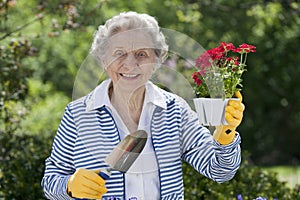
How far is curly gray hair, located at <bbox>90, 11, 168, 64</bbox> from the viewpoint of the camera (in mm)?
2580

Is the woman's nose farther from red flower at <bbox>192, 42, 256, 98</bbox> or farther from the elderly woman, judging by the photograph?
red flower at <bbox>192, 42, 256, 98</bbox>

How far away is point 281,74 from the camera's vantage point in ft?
29.7

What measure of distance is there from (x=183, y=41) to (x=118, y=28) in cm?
32

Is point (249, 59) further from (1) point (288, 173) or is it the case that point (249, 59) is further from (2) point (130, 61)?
(2) point (130, 61)

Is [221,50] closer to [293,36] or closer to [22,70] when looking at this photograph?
[22,70]

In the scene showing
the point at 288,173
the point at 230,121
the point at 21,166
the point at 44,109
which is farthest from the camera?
the point at 288,173

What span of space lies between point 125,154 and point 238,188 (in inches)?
67.0

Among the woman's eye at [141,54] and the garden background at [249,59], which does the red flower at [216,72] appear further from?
the garden background at [249,59]

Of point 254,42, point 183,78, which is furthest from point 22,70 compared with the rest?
point 254,42

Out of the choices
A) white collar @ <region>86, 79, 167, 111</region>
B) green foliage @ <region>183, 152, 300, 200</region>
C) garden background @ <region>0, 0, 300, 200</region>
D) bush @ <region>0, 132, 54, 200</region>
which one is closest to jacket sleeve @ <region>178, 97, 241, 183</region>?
white collar @ <region>86, 79, 167, 111</region>

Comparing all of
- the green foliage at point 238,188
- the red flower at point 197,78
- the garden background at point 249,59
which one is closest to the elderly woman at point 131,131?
the red flower at point 197,78

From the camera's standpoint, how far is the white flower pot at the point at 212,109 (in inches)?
95.7

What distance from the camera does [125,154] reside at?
248 centimetres

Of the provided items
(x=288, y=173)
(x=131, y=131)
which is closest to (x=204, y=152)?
(x=131, y=131)
